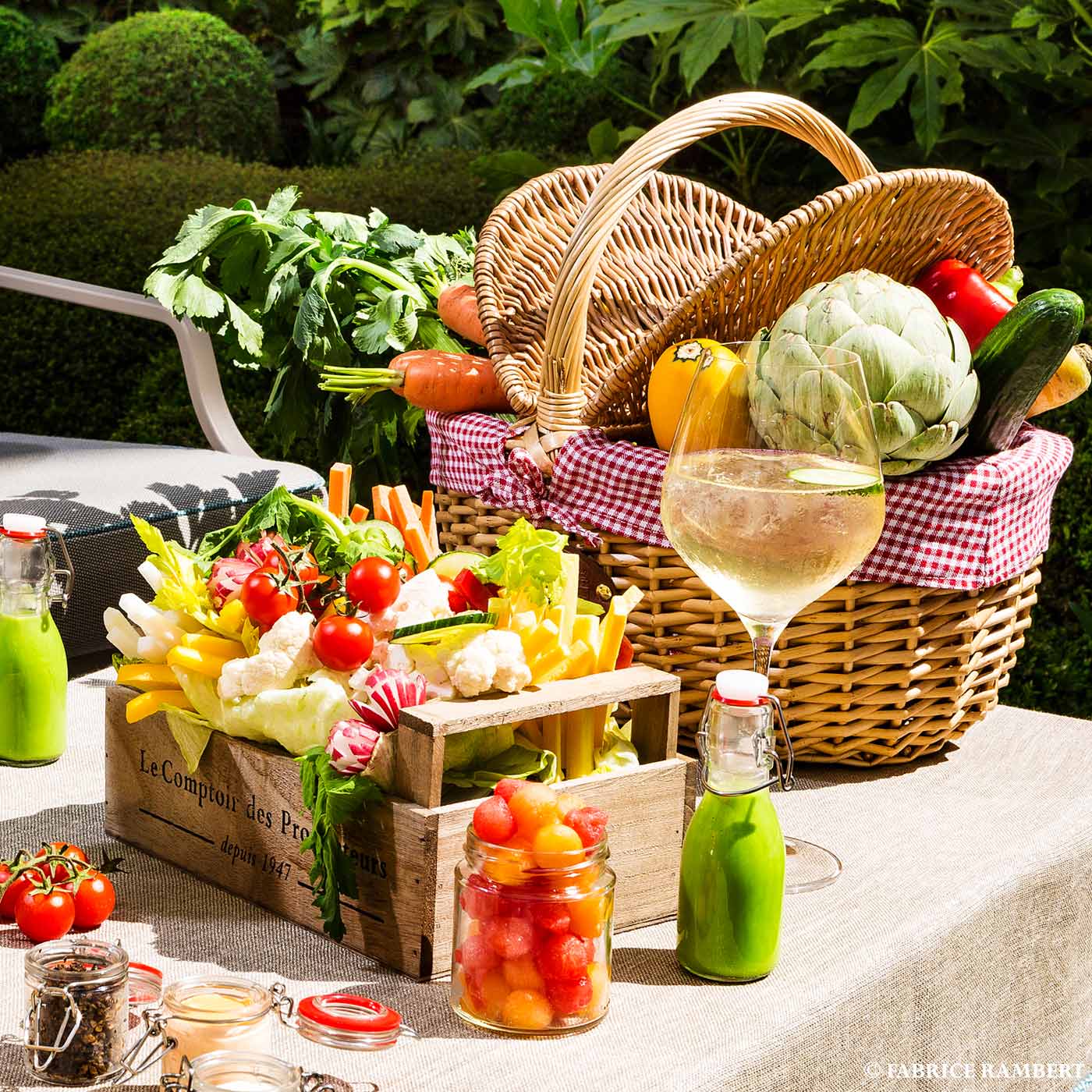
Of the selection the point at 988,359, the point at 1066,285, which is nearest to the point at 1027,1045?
the point at 988,359

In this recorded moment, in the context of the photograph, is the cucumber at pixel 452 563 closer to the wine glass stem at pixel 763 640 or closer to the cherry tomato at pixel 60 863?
the wine glass stem at pixel 763 640

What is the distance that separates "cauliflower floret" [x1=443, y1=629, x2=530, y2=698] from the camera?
849mm

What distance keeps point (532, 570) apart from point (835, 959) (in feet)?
1.02

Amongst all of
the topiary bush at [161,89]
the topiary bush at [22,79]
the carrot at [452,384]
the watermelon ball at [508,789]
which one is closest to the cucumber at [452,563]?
the watermelon ball at [508,789]

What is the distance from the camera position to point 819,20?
3822 mm

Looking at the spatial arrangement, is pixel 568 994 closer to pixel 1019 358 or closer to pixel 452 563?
pixel 452 563

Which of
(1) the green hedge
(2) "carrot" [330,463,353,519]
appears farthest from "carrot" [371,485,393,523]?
(1) the green hedge

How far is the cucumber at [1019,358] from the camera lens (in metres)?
1.15

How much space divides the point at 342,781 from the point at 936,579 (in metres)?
0.55

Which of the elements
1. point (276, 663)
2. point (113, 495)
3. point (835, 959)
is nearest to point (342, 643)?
point (276, 663)

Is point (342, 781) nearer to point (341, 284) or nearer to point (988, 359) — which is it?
point (988, 359)

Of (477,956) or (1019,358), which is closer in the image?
(477,956)

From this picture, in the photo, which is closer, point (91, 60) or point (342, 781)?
point (342, 781)

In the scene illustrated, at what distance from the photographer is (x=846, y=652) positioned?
1.17 meters
